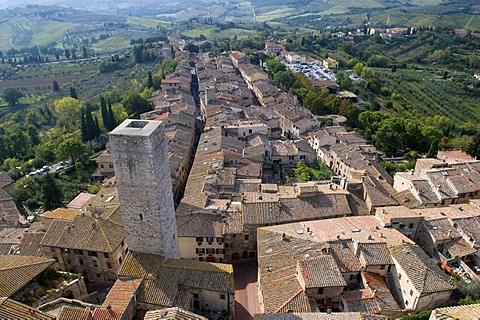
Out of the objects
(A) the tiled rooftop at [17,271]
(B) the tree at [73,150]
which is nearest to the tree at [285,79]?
(B) the tree at [73,150]

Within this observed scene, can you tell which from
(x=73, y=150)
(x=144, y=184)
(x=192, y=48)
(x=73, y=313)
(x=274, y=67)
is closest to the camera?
(x=73, y=313)

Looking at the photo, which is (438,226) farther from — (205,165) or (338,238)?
(205,165)

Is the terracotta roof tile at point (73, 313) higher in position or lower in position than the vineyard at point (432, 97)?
higher

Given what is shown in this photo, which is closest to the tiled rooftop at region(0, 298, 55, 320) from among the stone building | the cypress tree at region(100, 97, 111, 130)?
the stone building

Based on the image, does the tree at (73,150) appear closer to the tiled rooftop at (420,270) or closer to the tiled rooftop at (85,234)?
the tiled rooftop at (85,234)

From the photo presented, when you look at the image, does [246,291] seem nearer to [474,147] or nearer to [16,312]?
[16,312]

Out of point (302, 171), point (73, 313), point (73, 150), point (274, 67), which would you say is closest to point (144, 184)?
point (73, 313)
